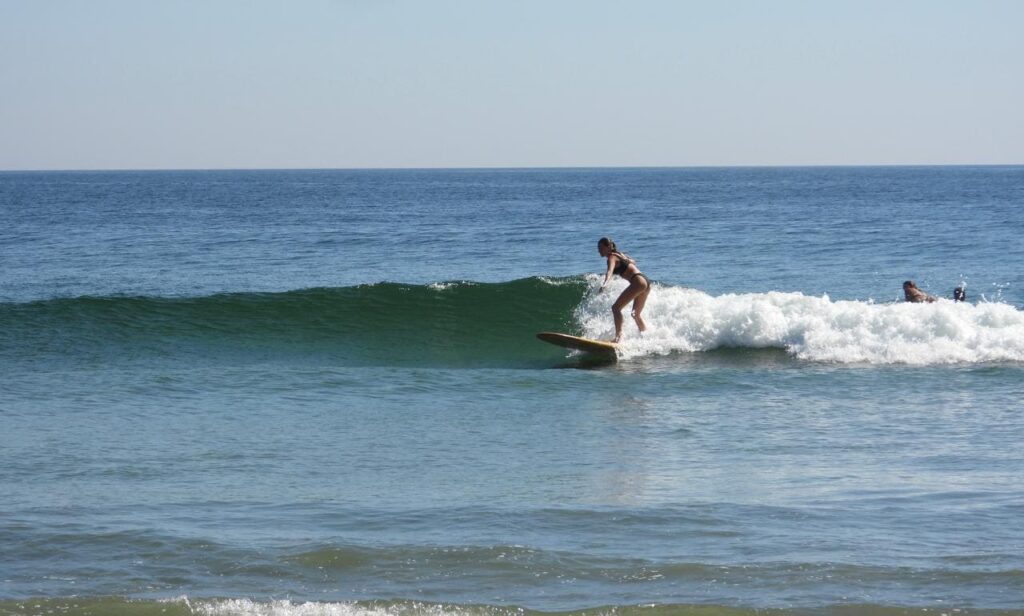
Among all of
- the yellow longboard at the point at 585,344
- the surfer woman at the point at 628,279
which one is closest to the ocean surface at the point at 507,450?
the yellow longboard at the point at 585,344

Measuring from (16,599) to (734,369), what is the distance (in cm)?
961

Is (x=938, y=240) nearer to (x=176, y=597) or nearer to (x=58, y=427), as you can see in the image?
(x=58, y=427)

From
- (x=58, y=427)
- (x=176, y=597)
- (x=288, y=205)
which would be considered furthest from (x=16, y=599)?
(x=288, y=205)

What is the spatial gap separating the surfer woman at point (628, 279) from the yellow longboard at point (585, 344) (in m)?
0.31

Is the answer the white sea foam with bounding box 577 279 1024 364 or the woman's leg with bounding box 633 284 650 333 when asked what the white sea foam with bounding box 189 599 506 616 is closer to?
the woman's leg with bounding box 633 284 650 333

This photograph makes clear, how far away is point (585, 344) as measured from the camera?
48.3ft

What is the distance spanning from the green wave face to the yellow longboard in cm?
83

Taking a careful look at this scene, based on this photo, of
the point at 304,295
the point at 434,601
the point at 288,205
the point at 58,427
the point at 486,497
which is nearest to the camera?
the point at 434,601

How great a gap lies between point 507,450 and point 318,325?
866 centimetres

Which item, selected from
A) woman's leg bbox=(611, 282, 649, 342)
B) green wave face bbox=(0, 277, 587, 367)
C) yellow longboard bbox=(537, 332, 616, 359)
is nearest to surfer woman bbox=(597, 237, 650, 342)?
woman's leg bbox=(611, 282, 649, 342)

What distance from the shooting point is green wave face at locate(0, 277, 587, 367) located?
15875mm

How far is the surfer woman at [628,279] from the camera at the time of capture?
46.1ft

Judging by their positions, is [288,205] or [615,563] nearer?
[615,563]

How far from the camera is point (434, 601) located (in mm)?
6031
